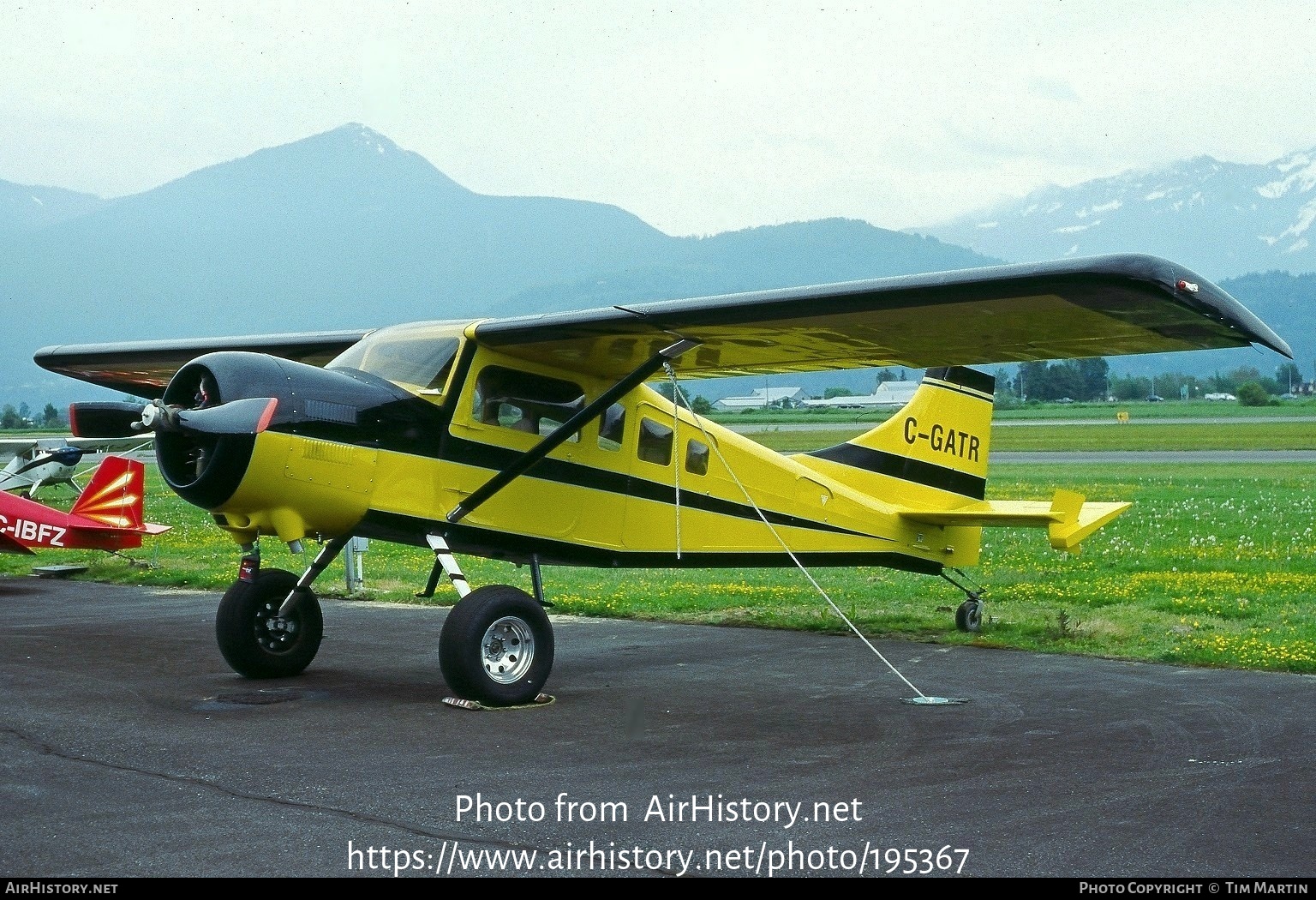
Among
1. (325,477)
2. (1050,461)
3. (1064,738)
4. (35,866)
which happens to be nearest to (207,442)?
(325,477)

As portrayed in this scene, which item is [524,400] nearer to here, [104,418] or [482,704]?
[482,704]

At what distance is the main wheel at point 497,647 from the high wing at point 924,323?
2063mm

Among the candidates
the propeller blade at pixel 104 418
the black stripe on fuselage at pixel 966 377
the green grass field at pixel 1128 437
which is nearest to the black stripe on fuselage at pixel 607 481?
the black stripe on fuselage at pixel 966 377

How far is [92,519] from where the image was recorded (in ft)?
60.6

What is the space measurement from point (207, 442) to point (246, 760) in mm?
2365

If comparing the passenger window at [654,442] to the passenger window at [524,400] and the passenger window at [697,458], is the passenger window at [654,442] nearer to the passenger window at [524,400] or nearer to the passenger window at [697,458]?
the passenger window at [697,458]

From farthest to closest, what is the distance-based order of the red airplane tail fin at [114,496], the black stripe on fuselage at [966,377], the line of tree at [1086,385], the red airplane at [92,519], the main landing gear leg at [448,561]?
the line of tree at [1086,385], the red airplane tail fin at [114,496], the red airplane at [92,519], the black stripe on fuselage at [966,377], the main landing gear leg at [448,561]

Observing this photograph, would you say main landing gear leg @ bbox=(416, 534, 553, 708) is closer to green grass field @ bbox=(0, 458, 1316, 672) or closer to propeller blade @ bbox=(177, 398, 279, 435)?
propeller blade @ bbox=(177, 398, 279, 435)

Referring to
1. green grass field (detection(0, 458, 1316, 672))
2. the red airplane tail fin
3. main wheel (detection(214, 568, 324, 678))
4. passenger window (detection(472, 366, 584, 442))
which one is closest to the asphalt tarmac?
main wheel (detection(214, 568, 324, 678))

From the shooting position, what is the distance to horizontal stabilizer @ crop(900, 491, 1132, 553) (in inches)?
467

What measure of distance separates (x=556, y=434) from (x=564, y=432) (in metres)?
0.08

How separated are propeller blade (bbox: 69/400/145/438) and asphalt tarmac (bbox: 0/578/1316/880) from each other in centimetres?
192

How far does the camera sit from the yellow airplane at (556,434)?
880 centimetres

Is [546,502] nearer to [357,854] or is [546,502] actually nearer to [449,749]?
[449,749]
